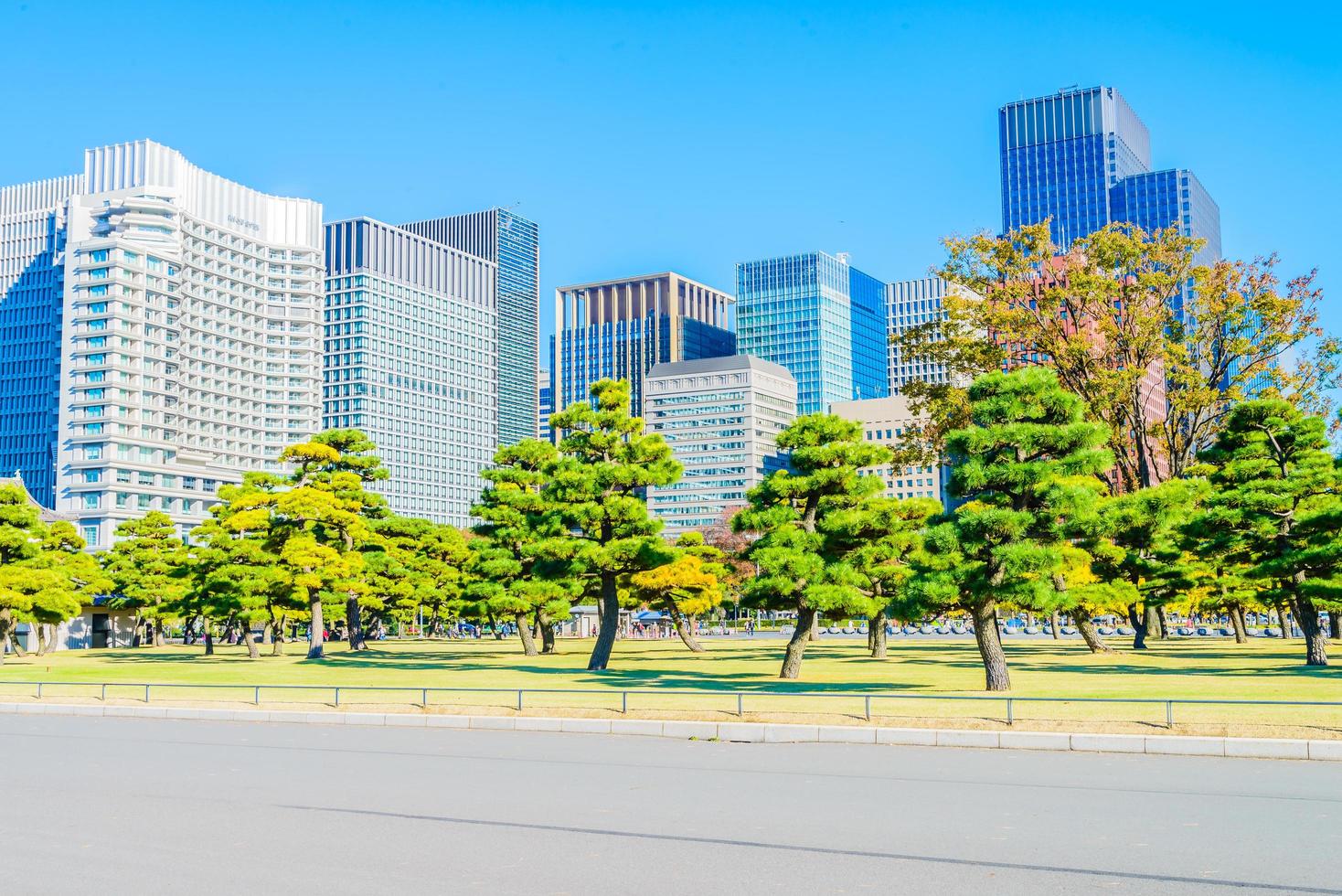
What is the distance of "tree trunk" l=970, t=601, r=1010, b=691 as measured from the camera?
94.8ft

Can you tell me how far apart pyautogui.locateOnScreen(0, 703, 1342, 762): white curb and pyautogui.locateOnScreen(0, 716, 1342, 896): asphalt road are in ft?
2.18

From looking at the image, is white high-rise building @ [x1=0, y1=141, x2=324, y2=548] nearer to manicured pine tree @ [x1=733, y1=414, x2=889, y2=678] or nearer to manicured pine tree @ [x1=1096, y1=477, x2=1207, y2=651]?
manicured pine tree @ [x1=1096, y1=477, x2=1207, y2=651]

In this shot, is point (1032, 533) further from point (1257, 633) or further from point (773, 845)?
point (1257, 633)

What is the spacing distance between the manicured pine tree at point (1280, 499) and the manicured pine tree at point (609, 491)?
17422 mm

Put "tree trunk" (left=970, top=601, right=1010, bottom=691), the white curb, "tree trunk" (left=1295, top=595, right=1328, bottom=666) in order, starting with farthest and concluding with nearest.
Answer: "tree trunk" (left=1295, top=595, right=1328, bottom=666) < "tree trunk" (left=970, top=601, right=1010, bottom=691) < the white curb

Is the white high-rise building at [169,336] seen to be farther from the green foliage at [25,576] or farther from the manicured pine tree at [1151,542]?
the manicured pine tree at [1151,542]

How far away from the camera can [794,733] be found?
67.2 ft

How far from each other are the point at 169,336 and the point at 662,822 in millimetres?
155821

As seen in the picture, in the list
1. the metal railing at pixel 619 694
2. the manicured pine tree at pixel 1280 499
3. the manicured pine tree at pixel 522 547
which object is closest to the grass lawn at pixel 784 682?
the metal railing at pixel 619 694

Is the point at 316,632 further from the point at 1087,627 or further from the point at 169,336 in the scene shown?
the point at 169,336

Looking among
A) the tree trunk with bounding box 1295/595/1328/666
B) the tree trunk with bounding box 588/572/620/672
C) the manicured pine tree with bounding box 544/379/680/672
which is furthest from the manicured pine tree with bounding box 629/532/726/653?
the tree trunk with bounding box 1295/595/1328/666

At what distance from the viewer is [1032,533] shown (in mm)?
28125

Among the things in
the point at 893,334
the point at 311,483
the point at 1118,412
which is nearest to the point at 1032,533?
the point at 1118,412

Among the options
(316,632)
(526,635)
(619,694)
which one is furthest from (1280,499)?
(316,632)
